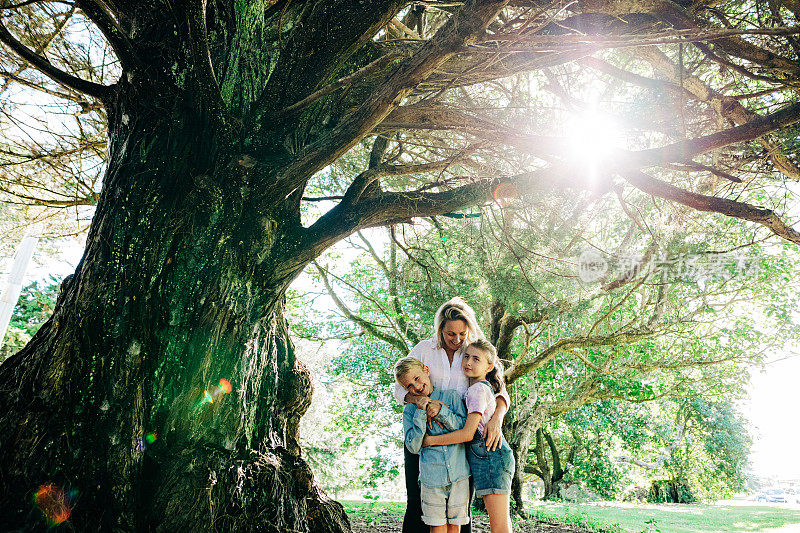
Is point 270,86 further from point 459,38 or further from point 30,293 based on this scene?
point 30,293

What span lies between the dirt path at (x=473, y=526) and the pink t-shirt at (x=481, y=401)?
3318 millimetres

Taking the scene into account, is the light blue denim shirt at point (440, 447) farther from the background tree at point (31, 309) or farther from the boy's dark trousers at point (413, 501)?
the background tree at point (31, 309)

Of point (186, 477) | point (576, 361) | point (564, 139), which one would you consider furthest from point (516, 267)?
point (576, 361)

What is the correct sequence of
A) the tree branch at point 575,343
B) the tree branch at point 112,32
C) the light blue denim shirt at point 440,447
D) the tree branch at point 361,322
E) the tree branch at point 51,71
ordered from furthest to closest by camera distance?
the tree branch at point 361,322, the tree branch at point 575,343, the tree branch at point 51,71, the light blue denim shirt at point 440,447, the tree branch at point 112,32

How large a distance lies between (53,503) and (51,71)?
252 centimetres

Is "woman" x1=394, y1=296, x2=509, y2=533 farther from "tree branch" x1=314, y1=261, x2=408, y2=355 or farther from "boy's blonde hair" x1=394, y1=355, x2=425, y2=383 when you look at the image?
"tree branch" x1=314, y1=261, x2=408, y2=355

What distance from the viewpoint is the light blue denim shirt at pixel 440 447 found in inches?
99.7

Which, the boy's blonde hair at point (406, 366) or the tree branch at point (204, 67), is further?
the boy's blonde hair at point (406, 366)

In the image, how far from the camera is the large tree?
229 cm

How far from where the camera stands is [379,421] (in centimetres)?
1056

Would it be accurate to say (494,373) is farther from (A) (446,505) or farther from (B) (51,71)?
(B) (51,71)

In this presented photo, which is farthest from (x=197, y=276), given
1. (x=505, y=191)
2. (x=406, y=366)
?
(x=505, y=191)

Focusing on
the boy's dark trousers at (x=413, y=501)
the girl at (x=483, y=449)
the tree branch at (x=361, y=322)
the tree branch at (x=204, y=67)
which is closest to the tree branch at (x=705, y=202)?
the girl at (x=483, y=449)

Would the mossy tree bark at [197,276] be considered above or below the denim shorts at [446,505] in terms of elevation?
above
